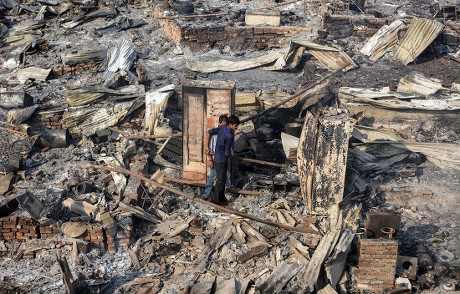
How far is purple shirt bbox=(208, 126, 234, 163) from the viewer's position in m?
9.00

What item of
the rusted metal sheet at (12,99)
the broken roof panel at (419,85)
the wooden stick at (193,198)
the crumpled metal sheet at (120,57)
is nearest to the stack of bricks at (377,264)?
the wooden stick at (193,198)

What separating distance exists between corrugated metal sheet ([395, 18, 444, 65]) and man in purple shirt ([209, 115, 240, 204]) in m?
6.80

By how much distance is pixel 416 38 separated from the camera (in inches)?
568

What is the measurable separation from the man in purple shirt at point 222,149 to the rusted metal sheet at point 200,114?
Answer: 47cm

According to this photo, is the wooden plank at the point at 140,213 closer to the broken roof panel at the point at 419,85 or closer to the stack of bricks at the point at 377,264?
the stack of bricks at the point at 377,264

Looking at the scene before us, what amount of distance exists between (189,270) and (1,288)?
2.32 m

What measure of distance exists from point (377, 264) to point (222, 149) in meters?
2.84

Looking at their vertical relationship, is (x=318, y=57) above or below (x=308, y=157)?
above

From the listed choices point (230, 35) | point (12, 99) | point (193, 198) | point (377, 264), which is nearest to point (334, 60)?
point (230, 35)

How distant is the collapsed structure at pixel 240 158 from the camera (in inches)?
306

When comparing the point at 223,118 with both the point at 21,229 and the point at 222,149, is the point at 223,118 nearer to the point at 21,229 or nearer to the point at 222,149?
the point at 222,149

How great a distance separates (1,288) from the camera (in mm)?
7590

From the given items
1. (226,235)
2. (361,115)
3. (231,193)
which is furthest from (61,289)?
(361,115)

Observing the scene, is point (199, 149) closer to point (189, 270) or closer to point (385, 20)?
point (189, 270)
